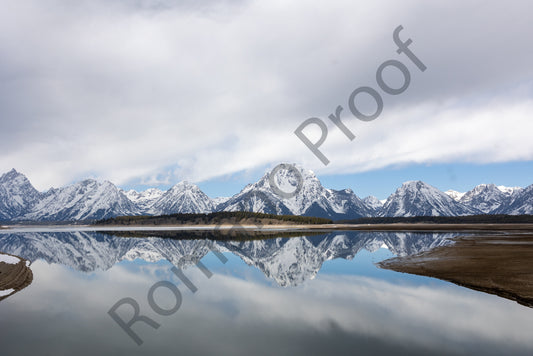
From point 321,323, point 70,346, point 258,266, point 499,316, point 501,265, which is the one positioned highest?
point 501,265

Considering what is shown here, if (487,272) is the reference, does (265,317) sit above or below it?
below

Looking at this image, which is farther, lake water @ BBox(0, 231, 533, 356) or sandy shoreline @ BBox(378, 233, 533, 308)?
sandy shoreline @ BBox(378, 233, 533, 308)

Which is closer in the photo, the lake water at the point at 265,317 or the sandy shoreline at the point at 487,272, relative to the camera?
the lake water at the point at 265,317

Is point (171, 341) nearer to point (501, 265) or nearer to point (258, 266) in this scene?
point (258, 266)

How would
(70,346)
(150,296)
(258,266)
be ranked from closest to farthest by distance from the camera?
(70,346)
(150,296)
(258,266)

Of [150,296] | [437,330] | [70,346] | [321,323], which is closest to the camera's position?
[70,346]

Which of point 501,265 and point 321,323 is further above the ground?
point 501,265

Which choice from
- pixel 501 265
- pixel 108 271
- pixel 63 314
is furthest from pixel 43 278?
pixel 501 265

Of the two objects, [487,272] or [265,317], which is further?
[487,272]

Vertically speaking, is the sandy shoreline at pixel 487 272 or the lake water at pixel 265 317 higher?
the sandy shoreline at pixel 487 272

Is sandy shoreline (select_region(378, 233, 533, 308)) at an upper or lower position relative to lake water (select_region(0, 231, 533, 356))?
upper

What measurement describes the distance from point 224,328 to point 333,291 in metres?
16.0

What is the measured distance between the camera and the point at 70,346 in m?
19.7

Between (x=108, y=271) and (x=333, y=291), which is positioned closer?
(x=333, y=291)
